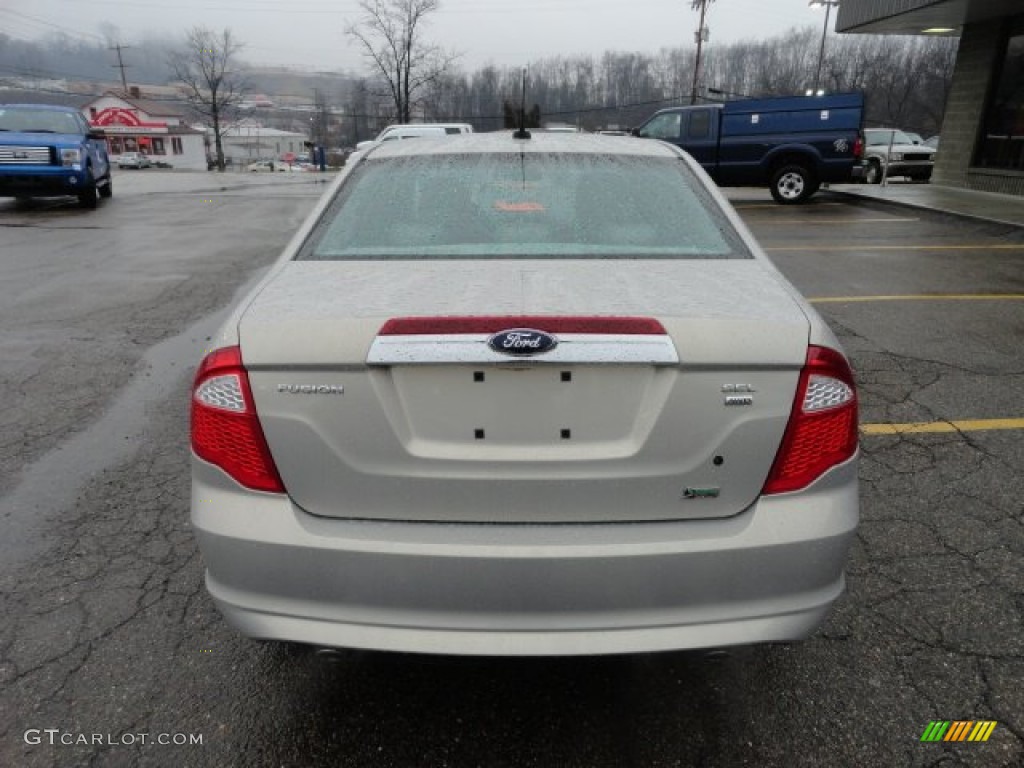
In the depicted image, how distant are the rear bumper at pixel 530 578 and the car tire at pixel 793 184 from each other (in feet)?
51.4

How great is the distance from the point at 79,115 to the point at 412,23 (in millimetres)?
24865

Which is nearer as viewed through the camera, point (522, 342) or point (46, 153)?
point (522, 342)

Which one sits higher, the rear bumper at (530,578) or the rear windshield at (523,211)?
the rear windshield at (523,211)

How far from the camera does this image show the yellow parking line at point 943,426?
4.07 m

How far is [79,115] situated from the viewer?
51.3 ft

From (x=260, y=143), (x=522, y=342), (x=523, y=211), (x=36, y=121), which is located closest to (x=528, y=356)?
(x=522, y=342)

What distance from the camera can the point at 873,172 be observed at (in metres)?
23.1

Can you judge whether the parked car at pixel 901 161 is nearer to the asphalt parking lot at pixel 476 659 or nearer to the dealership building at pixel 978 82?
the dealership building at pixel 978 82

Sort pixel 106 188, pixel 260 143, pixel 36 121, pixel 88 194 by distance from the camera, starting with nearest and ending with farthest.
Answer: pixel 36 121 → pixel 88 194 → pixel 106 188 → pixel 260 143

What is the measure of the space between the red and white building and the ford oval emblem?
89895 millimetres

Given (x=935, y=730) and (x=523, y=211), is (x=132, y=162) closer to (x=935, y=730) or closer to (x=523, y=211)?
(x=523, y=211)

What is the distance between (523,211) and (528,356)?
1119 millimetres

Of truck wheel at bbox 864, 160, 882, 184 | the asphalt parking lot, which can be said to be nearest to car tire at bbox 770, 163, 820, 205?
truck wheel at bbox 864, 160, 882, 184

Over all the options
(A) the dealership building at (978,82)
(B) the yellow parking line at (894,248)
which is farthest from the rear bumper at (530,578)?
(A) the dealership building at (978,82)
